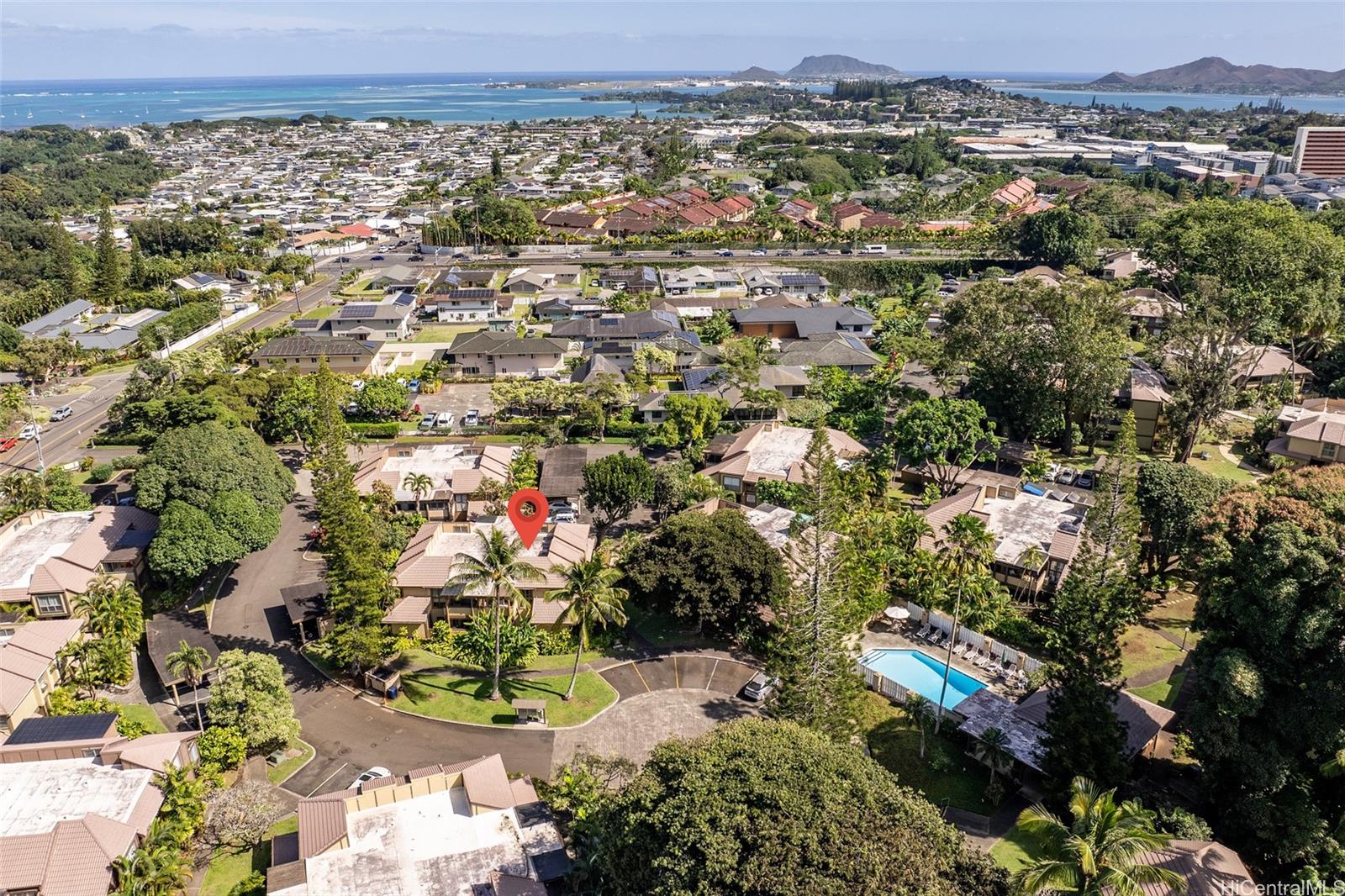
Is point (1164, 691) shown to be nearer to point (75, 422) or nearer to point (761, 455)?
point (761, 455)

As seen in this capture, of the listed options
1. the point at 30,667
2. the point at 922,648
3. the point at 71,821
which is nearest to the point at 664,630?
the point at 922,648

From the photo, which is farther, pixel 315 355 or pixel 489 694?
pixel 315 355

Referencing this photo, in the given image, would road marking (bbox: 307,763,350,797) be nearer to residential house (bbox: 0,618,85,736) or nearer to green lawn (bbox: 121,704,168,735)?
green lawn (bbox: 121,704,168,735)

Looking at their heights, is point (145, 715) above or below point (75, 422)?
below

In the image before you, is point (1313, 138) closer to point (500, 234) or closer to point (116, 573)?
point (500, 234)

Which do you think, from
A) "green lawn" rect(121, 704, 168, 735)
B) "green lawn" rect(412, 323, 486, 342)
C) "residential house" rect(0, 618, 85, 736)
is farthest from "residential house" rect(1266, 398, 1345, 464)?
"green lawn" rect(412, 323, 486, 342)

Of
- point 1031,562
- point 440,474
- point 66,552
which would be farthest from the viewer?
point 440,474
